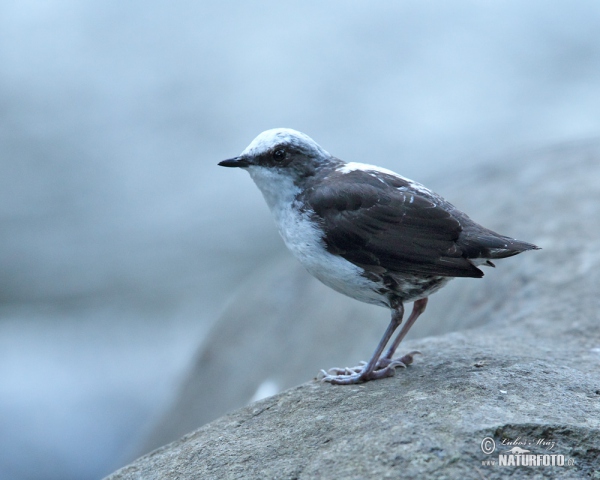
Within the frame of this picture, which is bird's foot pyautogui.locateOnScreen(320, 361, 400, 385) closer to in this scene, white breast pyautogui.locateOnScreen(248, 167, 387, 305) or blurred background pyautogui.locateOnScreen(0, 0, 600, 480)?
white breast pyautogui.locateOnScreen(248, 167, 387, 305)

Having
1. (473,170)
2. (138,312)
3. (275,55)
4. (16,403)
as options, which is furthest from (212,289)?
(275,55)

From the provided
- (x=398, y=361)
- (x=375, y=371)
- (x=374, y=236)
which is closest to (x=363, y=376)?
(x=375, y=371)

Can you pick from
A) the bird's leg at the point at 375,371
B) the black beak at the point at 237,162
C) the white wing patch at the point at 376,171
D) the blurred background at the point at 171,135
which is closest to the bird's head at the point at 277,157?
the black beak at the point at 237,162

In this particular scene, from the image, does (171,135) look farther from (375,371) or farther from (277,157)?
(375,371)

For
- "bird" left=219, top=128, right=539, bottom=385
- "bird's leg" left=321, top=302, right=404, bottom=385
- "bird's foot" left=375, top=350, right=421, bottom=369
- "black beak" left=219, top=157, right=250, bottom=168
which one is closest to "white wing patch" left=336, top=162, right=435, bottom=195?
"bird" left=219, top=128, right=539, bottom=385

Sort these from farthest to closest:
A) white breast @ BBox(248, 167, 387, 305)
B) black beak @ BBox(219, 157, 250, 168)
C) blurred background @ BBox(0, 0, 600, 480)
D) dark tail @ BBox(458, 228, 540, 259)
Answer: blurred background @ BBox(0, 0, 600, 480) < black beak @ BBox(219, 157, 250, 168) < white breast @ BBox(248, 167, 387, 305) < dark tail @ BBox(458, 228, 540, 259)

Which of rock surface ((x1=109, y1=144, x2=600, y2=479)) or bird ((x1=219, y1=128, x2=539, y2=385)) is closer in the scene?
rock surface ((x1=109, y1=144, x2=600, y2=479))

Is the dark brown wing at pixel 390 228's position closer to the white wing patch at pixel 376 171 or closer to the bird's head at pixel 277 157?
the white wing patch at pixel 376 171
